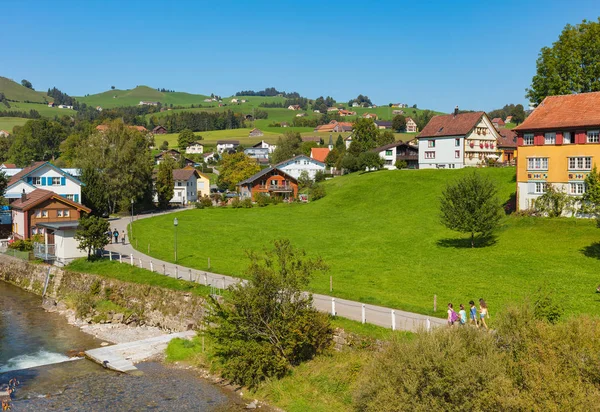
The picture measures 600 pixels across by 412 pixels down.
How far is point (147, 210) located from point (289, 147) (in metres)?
52.7

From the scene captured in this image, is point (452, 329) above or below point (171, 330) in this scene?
above

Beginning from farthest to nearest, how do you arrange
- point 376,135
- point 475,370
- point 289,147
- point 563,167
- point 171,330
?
1. point 289,147
2. point 376,135
3. point 563,167
4. point 171,330
5. point 475,370

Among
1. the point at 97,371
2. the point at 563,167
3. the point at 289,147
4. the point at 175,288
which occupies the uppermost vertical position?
the point at 289,147

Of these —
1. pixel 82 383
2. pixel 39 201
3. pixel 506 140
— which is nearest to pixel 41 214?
pixel 39 201

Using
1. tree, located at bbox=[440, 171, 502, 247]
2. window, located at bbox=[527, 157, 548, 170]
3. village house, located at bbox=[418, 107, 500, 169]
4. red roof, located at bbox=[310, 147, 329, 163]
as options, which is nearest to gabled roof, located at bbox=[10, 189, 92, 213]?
tree, located at bbox=[440, 171, 502, 247]

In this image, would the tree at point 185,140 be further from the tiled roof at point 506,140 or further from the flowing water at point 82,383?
the flowing water at point 82,383

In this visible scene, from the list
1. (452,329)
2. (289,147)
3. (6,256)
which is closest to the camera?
(452,329)

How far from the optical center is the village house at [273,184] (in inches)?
3511

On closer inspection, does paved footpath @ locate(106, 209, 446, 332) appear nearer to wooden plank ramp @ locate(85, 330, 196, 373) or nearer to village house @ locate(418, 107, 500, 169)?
wooden plank ramp @ locate(85, 330, 196, 373)

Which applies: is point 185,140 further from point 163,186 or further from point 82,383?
point 82,383

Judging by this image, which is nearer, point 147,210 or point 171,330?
point 171,330

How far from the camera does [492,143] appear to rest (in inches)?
3123

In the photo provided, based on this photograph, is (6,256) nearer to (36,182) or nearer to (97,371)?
(36,182)

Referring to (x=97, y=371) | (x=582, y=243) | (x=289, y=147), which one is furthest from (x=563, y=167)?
(x=289, y=147)
